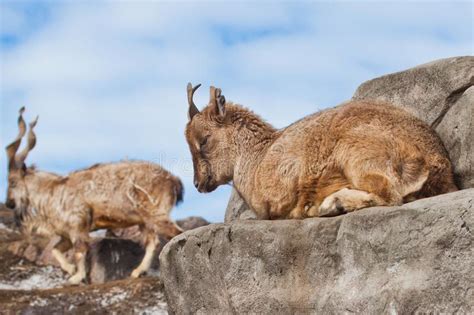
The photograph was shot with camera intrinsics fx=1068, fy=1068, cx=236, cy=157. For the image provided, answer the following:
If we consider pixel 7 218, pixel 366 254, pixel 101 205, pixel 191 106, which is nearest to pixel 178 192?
pixel 101 205

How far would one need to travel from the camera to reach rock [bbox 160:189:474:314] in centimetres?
773

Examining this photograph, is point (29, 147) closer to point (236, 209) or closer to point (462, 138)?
point (236, 209)

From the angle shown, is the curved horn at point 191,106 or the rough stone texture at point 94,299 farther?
the rough stone texture at point 94,299

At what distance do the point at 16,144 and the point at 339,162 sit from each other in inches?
506

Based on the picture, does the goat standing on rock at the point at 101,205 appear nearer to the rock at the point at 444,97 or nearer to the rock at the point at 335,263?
the rock at the point at 444,97

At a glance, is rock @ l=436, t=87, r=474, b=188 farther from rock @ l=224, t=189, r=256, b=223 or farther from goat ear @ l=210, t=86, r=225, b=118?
rock @ l=224, t=189, r=256, b=223

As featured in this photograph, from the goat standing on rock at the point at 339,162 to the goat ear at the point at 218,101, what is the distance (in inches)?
10.1

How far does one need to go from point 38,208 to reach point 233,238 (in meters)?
11.5

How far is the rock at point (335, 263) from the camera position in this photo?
7734 mm

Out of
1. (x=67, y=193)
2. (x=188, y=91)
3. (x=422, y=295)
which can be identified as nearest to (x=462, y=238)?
(x=422, y=295)

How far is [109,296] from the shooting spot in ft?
51.3

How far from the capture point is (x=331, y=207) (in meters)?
9.02

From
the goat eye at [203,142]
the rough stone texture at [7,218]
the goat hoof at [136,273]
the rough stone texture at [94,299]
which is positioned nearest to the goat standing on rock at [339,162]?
the goat eye at [203,142]

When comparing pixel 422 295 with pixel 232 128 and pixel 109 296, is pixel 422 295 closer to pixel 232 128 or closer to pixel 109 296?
pixel 232 128
